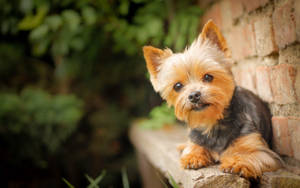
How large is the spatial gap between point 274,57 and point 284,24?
308 mm

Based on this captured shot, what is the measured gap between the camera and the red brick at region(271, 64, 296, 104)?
6.68 ft

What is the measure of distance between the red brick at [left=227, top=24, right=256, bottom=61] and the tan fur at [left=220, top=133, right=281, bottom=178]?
808 millimetres

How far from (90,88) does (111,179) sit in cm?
190

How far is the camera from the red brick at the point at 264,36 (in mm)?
2153

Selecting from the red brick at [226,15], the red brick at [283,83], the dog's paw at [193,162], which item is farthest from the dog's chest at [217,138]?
the red brick at [226,15]

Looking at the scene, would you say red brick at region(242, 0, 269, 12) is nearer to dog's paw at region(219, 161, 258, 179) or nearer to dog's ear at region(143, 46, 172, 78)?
dog's ear at region(143, 46, 172, 78)

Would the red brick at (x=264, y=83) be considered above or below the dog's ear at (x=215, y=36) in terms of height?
below

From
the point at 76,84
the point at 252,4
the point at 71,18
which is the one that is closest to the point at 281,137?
the point at 252,4

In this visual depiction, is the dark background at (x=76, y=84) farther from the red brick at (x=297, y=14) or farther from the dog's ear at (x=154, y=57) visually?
the red brick at (x=297, y=14)

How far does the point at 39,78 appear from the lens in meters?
6.01

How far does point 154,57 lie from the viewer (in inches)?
88.7

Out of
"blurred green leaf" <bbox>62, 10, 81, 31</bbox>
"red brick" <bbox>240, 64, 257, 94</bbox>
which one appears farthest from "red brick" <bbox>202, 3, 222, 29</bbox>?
"blurred green leaf" <bbox>62, 10, 81, 31</bbox>

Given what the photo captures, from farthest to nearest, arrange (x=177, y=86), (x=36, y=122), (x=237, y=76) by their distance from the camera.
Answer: (x=36, y=122) → (x=237, y=76) → (x=177, y=86)

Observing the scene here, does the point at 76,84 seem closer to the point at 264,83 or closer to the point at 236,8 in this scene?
the point at 236,8
